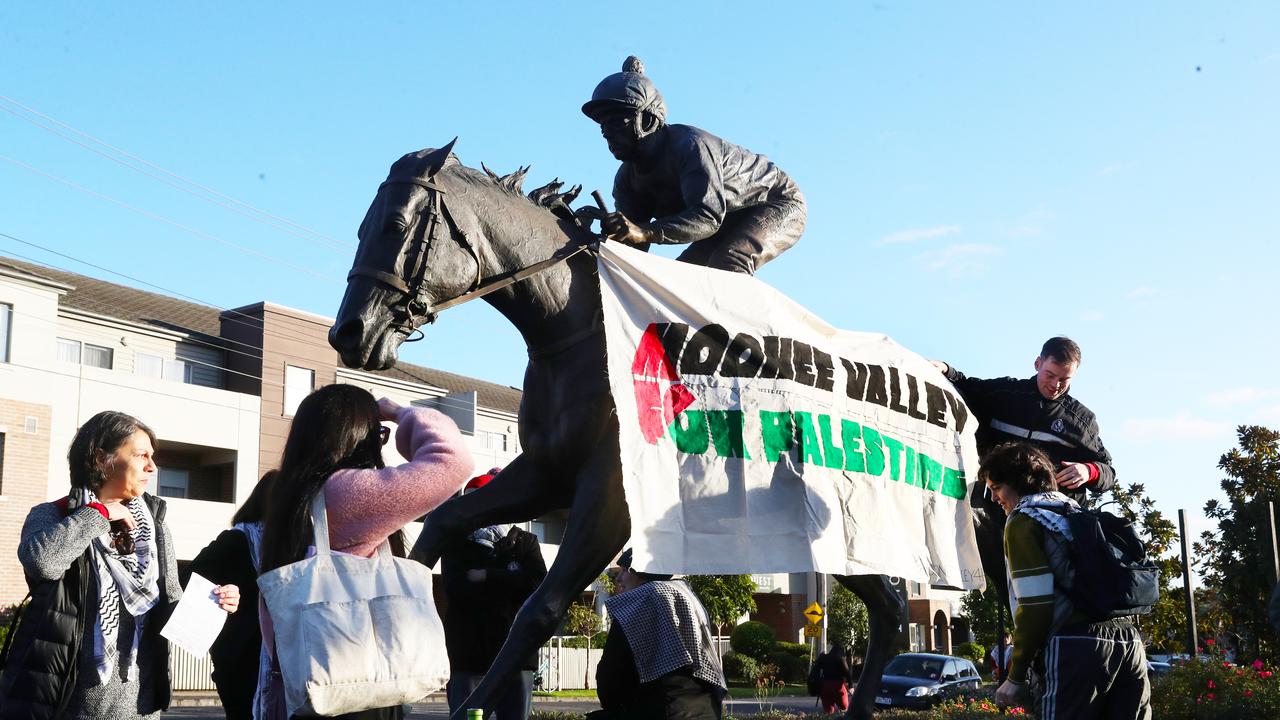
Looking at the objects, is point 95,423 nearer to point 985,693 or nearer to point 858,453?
point 858,453

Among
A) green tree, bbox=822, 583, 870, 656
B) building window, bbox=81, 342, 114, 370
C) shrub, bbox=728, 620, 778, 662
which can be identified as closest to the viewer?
building window, bbox=81, 342, 114, 370

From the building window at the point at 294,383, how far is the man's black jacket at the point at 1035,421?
35.9 metres

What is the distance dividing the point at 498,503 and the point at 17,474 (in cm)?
3095

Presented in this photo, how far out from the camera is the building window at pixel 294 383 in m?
42.1

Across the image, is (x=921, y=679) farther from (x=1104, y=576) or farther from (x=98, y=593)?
(x=98, y=593)

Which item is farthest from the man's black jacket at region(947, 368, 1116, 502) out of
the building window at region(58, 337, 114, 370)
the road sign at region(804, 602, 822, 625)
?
the building window at region(58, 337, 114, 370)

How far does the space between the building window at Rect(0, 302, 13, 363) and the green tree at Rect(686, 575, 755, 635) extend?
75.5 feet

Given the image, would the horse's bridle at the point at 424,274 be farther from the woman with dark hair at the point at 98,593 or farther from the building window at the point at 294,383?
the building window at the point at 294,383

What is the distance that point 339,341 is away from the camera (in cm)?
535

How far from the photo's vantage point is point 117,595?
478cm

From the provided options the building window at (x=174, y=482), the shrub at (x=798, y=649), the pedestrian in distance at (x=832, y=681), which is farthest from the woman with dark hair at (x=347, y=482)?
the shrub at (x=798, y=649)

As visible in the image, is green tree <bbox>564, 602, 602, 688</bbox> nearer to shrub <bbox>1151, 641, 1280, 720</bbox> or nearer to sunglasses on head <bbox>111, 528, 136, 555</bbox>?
shrub <bbox>1151, 641, 1280, 720</bbox>

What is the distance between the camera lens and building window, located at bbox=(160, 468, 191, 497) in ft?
127

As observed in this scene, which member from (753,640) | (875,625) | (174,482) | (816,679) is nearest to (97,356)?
(174,482)
